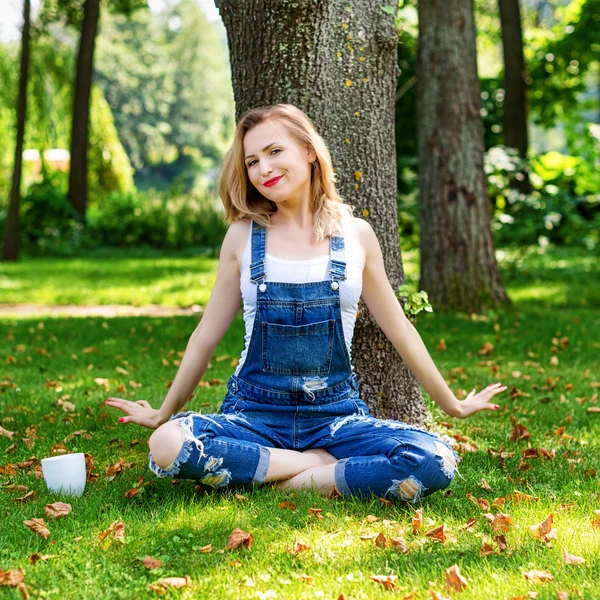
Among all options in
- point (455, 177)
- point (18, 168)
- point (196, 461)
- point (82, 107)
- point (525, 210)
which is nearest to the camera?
point (196, 461)

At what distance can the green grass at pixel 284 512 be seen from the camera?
2271 mm

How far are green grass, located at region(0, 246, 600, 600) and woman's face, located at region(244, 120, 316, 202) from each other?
1.08 meters

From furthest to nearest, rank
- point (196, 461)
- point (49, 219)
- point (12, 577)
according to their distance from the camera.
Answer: point (49, 219)
point (196, 461)
point (12, 577)

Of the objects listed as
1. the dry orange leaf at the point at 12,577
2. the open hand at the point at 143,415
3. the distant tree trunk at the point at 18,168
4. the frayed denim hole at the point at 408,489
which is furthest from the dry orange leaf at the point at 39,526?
the distant tree trunk at the point at 18,168

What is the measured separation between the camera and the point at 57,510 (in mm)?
2764

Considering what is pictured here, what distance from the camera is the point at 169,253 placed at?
1449cm

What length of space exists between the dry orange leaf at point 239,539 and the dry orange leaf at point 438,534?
545 mm

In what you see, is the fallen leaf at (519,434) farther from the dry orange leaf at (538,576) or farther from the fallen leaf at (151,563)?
the fallen leaf at (151,563)

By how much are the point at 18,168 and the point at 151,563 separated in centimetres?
1190

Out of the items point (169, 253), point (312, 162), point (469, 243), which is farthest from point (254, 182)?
point (169, 253)

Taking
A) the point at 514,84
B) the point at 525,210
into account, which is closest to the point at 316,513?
the point at 525,210

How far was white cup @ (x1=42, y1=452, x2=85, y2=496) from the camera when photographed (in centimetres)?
294

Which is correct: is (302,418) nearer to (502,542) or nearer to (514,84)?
(502,542)

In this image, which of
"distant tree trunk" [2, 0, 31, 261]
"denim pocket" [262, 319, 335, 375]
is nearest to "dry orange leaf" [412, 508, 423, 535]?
"denim pocket" [262, 319, 335, 375]
